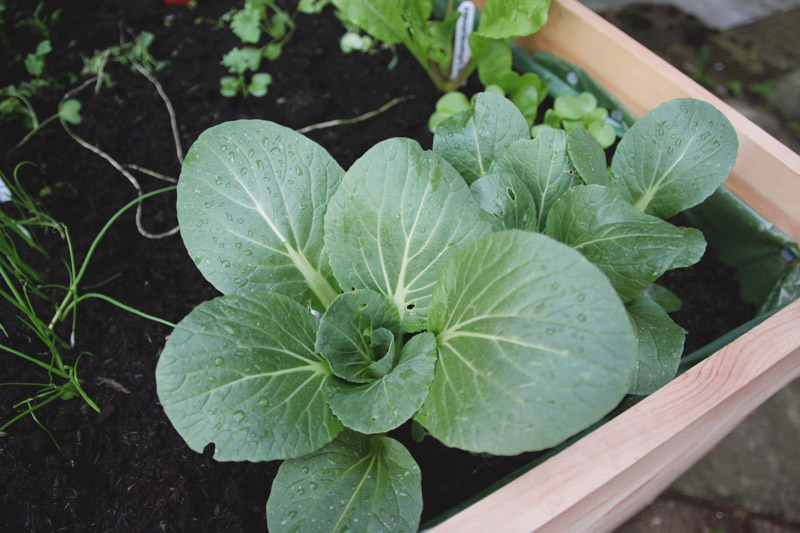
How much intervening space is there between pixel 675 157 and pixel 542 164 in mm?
253

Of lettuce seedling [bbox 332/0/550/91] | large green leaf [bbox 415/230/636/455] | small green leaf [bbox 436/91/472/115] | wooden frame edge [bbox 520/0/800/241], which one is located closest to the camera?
large green leaf [bbox 415/230/636/455]

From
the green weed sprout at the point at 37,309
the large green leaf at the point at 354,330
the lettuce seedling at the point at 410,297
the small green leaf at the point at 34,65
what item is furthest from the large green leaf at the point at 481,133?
the small green leaf at the point at 34,65

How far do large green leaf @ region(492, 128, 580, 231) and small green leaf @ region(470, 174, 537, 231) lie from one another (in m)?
0.04

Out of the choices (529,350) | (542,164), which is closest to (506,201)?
(542,164)

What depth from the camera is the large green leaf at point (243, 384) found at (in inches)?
26.8

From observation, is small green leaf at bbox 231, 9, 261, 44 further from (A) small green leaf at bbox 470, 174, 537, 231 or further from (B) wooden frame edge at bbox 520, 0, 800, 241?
(A) small green leaf at bbox 470, 174, 537, 231

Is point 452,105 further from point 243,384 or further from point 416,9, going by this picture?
point 243,384

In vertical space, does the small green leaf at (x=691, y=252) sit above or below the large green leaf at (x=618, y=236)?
below

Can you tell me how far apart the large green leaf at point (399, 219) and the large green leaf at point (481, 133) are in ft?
0.73

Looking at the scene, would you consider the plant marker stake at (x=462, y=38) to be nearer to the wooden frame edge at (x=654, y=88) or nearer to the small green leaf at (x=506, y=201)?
the wooden frame edge at (x=654, y=88)

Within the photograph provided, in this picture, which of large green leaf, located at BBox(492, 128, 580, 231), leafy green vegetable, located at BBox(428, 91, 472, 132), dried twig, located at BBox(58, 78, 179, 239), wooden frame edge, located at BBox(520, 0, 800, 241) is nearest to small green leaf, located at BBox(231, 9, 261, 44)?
dried twig, located at BBox(58, 78, 179, 239)

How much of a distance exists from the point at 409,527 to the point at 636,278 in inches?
18.4

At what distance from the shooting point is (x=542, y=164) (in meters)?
0.93

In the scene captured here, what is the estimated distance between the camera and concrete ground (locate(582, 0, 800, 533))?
4.40 feet
